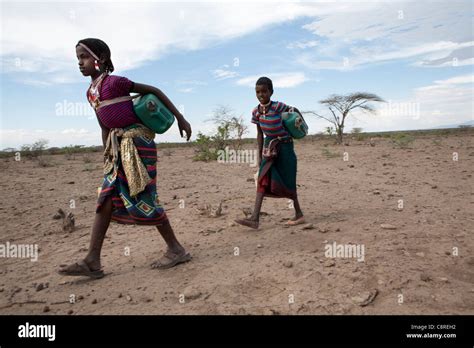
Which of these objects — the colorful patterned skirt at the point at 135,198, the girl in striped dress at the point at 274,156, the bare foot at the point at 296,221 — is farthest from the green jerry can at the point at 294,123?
the colorful patterned skirt at the point at 135,198

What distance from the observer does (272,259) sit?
323 centimetres

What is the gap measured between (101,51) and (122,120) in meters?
0.58

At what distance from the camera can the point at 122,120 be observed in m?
2.95

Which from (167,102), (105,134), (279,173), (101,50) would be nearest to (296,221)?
(279,173)

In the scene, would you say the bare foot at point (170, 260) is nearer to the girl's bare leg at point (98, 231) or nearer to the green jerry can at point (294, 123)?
the girl's bare leg at point (98, 231)

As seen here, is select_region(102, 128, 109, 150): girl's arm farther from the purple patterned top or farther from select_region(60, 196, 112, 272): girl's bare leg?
select_region(60, 196, 112, 272): girl's bare leg

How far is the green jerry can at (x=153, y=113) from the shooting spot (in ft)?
9.50

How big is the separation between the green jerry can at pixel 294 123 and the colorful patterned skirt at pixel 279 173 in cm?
19

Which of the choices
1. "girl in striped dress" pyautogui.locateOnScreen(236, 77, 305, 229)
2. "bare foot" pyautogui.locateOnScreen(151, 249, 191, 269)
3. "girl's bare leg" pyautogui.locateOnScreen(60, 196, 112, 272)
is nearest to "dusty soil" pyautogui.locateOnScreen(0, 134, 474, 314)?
"bare foot" pyautogui.locateOnScreen(151, 249, 191, 269)

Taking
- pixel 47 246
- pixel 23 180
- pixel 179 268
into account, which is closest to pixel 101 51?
pixel 179 268

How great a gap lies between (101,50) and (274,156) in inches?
85.3

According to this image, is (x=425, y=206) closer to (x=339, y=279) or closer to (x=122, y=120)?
(x=339, y=279)

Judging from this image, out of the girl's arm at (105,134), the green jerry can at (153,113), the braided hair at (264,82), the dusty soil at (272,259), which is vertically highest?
the braided hair at (264,82)

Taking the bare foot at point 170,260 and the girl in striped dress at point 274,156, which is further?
the girl in striped dress at point 274,156
